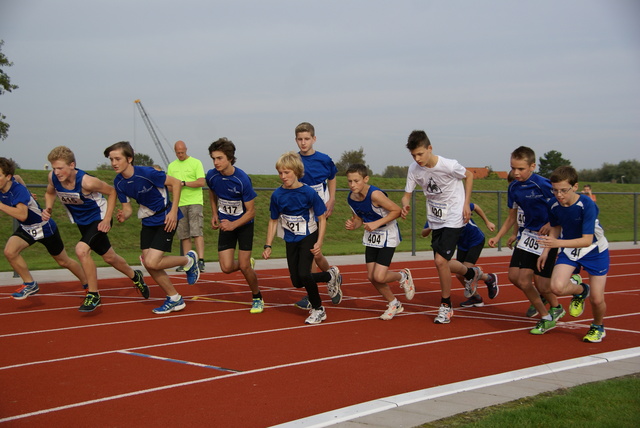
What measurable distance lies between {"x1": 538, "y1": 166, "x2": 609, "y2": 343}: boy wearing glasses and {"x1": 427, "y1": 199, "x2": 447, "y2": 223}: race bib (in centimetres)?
129

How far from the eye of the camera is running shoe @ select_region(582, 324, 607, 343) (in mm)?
6711

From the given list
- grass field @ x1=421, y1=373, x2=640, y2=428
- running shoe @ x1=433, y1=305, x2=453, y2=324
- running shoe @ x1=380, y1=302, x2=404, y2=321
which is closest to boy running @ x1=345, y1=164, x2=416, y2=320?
running shoe @ x1=380, y1=302, x2=404, y2=321

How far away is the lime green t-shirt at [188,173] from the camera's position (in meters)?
12.8

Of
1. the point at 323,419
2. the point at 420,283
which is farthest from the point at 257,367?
the point at 420,283

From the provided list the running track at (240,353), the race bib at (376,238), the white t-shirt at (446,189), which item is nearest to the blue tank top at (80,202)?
the running track at (240,353)

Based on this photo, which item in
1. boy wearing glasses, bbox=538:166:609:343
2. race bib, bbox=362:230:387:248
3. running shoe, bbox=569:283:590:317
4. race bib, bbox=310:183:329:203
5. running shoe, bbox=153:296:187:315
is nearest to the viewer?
boy wearing glasses, bbox=538:166:609:343

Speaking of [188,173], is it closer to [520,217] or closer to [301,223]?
[301,223]

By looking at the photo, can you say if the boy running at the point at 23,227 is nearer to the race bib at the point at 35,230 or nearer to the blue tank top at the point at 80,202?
the race bib at the point at 35,230

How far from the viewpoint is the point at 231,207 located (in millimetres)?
8508

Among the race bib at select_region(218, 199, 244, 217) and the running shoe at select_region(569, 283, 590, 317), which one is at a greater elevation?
the race bib at select_region(218, 199, 244, 217)

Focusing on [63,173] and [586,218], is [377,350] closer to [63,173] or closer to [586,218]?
[586,218]

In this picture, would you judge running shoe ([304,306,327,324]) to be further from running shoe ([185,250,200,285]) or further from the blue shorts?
the blue shorts

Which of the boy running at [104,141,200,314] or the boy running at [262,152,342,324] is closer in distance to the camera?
the boy running at [262,152,342,324]

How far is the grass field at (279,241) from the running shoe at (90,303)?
18.9 feet
